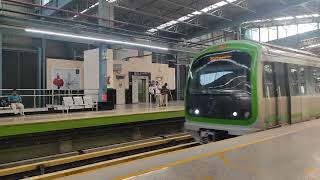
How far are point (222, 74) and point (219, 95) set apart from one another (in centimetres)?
54

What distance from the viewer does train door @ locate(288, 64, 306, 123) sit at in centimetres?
869

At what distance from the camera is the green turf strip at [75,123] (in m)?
8.29

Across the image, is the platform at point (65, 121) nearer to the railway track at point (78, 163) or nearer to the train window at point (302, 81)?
the railway track at point (78, 163)

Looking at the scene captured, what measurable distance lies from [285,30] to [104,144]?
82.1ft

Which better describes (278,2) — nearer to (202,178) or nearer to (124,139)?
(124,139)

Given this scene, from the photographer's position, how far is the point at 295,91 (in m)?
8.94

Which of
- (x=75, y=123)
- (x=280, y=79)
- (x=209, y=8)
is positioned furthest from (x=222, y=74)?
(x=209, y=8)

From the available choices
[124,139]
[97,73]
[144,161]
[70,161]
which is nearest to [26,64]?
[97,73]

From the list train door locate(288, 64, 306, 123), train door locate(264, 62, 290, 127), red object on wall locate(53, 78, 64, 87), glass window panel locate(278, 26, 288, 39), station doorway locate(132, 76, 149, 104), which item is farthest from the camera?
glass window panel locate(278, 26, 288, 39)

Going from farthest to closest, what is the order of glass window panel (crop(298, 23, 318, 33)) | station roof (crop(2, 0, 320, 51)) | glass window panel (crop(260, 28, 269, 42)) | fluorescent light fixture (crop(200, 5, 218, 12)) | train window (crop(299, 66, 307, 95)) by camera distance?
glass window panel (crop(260, 28, 269, 42))
glass window panel (crop(298, 23, 318, 33))
fluorescent light fixture (crop(200, 5, 218, 12))
station roof (crop(2, 0, 320, 51))
train window (crop(299, 66, 307, 95))

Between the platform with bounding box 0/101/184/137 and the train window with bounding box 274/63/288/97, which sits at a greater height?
the train window with bounding box 274/63/288/97

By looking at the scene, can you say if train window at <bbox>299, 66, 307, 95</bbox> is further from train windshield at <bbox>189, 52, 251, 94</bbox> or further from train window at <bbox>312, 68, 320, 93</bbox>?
train windshield at <bbox>189, 52, 251, 94</bbox>

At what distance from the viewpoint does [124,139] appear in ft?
37.6

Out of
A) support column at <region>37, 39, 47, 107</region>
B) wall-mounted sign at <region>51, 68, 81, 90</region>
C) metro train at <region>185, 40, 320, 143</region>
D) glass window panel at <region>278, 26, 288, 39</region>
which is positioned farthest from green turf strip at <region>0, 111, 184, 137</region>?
glass window panel at <region>278, 26, 288, 39</region>
